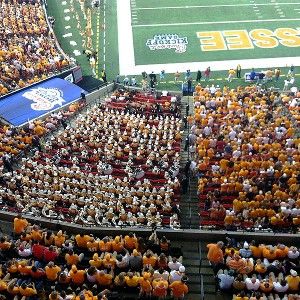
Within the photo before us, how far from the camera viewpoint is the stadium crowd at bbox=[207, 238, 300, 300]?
11.5 meters

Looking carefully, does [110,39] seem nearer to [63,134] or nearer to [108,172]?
[63,134]

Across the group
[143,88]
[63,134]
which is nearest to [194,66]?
[143,88]

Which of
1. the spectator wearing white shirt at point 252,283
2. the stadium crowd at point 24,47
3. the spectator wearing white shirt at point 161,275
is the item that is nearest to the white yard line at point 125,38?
the stadium crowd at point 24,47

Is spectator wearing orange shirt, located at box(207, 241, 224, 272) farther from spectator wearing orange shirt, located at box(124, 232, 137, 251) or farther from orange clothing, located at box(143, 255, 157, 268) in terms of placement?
spectator wearing orange shirt, located at box(124, 232, 137, 251)

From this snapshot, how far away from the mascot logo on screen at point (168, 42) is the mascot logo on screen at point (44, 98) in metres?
8.70

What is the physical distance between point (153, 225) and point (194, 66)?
1690 centimetres

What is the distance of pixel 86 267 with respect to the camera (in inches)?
491

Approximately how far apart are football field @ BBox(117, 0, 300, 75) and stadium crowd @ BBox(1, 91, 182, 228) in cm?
877

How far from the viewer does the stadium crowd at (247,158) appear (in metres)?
14.9

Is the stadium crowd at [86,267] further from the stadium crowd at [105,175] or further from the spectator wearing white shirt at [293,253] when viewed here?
the spectator wearing white shirt at [293,253]

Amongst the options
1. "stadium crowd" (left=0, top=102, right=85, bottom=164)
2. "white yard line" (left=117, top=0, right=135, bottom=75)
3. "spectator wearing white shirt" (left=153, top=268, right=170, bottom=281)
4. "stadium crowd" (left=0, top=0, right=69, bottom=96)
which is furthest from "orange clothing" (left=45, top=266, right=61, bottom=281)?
"white yard line" (left=117, top=0, right=135, bottom=75)

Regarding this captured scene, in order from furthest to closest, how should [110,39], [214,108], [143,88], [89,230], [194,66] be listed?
[110,39] < [194,66] < [143,88] < [214,108] < [89,230]

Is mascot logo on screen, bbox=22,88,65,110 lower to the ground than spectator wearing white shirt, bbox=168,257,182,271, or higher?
lower

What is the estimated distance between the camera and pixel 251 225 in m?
14.6
